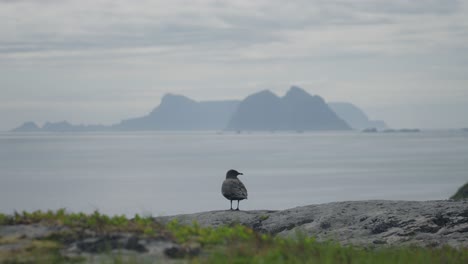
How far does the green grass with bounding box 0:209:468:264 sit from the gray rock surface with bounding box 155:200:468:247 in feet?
18.9

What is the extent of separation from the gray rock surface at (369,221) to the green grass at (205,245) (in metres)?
5.78

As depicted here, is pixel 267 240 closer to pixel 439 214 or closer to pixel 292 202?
pixel 439 214

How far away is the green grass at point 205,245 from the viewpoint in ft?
33.4

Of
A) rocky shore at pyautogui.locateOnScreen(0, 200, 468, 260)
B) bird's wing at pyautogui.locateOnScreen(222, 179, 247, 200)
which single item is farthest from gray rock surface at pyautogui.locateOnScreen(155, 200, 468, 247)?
bird's wing at pyautogui.locateOnScreen(222, 179, 247, 200)

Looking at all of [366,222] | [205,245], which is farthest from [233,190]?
[205,245]

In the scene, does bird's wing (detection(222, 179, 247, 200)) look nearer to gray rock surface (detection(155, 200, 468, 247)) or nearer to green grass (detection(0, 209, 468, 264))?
gray rock surface (detection(155, 200, 468, 247))

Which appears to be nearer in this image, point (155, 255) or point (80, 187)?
point (155, 255)

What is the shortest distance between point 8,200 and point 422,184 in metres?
64.7

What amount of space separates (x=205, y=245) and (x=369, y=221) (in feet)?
34.1

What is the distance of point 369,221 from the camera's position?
66.7 ft

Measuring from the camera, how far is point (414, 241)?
60.2 feet

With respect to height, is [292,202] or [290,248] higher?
[290,248]

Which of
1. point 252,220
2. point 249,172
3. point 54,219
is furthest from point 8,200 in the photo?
point 54,219

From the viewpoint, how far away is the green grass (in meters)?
10.2
